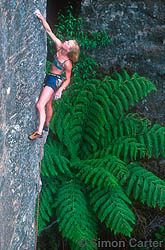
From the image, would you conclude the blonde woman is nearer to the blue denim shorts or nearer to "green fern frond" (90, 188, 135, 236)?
the blue denim shorts

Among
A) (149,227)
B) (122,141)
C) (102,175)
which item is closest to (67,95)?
(122,141)

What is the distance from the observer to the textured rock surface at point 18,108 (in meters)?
1.59

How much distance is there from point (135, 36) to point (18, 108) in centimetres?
248

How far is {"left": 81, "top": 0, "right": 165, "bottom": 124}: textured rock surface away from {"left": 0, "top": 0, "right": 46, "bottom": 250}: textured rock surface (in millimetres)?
2080

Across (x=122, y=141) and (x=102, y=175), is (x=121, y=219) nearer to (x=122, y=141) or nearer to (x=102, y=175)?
(x=102, y=175)

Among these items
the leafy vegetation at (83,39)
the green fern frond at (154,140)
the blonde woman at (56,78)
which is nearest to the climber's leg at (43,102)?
the blonde woman at (56,78)

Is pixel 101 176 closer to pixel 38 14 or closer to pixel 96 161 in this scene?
pixel 96 161

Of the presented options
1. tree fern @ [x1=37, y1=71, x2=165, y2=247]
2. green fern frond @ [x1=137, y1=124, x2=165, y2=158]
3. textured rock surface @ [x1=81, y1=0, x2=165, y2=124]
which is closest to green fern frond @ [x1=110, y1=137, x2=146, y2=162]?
tree fern @ [x1=37, y1=71, x2=165, y2=247]

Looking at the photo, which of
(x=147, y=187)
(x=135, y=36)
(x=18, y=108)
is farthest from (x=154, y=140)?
(x=18, y=108)

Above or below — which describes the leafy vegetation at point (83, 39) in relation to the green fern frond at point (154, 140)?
above

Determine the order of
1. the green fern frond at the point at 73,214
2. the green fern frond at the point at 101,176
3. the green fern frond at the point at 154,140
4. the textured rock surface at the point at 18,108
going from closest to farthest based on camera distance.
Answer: the textured rock surface at the point at 18,108 < the green fern frond at the point at 101,176 < the green fern frond at the point at 73,214 < the green fern frond at the point at 154,140

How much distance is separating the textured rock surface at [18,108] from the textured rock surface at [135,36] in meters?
2.08

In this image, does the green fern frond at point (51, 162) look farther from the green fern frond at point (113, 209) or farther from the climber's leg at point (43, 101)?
the climber's leg at point (43, 101)

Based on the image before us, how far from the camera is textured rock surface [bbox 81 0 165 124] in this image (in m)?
3.71
